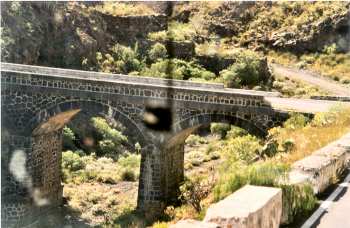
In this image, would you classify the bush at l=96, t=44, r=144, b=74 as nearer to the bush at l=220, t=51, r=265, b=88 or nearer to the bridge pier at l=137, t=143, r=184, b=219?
the bush at l=220, t=51, r=265, b=88

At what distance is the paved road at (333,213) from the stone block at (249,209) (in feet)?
2.47

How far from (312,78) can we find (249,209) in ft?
146

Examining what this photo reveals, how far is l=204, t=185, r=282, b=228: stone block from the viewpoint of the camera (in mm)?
5176

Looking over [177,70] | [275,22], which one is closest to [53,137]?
[177,70]

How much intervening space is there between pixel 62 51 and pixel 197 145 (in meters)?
12.0

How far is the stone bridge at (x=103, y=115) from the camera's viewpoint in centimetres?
2169

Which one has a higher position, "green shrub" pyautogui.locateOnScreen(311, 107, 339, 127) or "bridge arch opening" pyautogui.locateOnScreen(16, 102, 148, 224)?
"green shrub" pyautogui.locateOnScreen(311, 107, 339, 127)

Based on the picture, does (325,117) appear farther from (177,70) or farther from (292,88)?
(177,70)

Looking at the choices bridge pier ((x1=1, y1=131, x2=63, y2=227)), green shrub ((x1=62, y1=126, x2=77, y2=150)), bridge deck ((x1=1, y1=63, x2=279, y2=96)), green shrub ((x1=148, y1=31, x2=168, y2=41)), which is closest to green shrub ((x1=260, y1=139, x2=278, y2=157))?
bridge deck ((x1=1, y1=63, x2=279, y2=96))

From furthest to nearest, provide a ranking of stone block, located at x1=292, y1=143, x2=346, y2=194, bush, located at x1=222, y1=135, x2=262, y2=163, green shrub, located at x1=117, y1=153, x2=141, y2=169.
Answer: green shrub, located at x1=117, y1=153, x2=141, y2=169 < bush, located at x1=222, y1=135, x2=262, y2=163 < stone block, located at x1=292, y1=143, x2=346, y2=194

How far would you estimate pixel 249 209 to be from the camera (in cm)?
550

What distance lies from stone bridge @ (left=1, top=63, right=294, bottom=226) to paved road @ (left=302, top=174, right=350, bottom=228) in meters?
12.8

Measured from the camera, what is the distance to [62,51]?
42781 millimetres

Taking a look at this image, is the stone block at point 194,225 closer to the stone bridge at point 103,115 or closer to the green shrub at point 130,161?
the stone bridge at point 103,115
